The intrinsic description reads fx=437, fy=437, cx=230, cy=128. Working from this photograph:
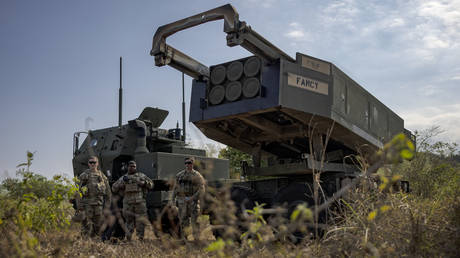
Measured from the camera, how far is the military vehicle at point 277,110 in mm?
5938

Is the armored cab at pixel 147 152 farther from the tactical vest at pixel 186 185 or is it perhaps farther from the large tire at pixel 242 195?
the large tire at pixel 242 195

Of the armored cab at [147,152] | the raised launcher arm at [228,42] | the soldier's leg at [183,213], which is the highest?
the raised launcher arm at [228,42]

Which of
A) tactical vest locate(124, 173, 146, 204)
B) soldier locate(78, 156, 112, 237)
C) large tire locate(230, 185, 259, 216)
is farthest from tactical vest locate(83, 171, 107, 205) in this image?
large tire locate(230, 185, 259, 216)

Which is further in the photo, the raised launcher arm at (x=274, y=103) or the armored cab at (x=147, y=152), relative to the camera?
the armored cab at (x=147, y=152)

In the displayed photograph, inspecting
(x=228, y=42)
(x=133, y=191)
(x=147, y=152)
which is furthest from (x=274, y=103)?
(x=147, y=152)

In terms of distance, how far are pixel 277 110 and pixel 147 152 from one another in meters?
4.48

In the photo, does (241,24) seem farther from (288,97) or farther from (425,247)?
(425,247)

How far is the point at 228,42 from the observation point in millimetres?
5734

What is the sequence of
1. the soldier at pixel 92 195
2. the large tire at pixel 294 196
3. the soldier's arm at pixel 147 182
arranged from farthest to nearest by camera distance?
the soldier's arm at pixel 147 182 < the soldier at pixel 92 195 < the large tire at pixel 294 196

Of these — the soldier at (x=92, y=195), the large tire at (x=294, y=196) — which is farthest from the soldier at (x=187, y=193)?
the large tire at (x=294, y=196)

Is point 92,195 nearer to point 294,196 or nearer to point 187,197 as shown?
point 187,197

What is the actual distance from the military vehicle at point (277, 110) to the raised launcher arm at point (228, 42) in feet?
0.04

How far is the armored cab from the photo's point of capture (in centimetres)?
912

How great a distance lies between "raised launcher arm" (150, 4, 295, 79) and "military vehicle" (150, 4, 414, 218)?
0.04ft
